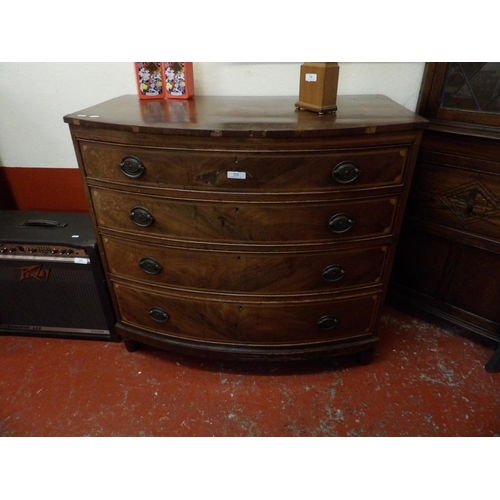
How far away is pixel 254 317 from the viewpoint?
1.34m

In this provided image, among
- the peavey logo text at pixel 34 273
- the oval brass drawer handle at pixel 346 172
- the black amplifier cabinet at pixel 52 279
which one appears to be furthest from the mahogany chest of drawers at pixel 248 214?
the peavey logo text at pixel 34 273

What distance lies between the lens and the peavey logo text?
4.96 ft

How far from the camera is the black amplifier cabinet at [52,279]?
1.47 m

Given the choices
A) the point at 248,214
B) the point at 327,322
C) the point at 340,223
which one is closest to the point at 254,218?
the point at 248,214

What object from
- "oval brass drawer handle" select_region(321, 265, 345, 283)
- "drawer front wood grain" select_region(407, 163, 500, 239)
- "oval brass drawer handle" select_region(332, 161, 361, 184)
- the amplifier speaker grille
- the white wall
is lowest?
the amplifier speaker grille

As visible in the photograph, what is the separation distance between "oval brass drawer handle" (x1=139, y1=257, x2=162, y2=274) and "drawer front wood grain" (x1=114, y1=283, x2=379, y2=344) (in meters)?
0.11

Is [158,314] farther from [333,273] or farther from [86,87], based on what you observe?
[86,87]

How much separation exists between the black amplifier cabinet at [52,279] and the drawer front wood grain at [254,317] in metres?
0.19

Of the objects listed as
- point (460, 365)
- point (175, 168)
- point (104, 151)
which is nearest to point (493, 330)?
point (460, 365)

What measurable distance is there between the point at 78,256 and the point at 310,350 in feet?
3.43

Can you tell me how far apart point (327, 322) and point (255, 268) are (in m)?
0.39

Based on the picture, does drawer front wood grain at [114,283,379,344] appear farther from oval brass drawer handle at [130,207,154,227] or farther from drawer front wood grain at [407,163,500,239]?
drawer front wood grain at [407,163,500,239]

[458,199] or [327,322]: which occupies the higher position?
[458,199]

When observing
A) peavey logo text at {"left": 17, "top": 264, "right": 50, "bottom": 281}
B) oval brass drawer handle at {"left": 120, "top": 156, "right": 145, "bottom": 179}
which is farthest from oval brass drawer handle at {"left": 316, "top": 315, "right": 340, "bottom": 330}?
peavey logo text at {"left": 17, "top": 264, "right": 50, "bottom": 281}
